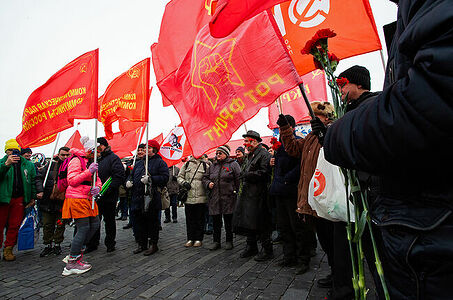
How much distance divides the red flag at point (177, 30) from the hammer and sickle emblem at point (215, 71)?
51.2 inches

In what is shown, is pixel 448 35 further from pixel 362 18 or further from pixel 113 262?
pixel 113 262

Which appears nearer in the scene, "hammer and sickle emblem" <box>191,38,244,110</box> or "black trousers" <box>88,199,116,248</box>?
"hammer and sickle emblem" <box>191,38,244,110</box>

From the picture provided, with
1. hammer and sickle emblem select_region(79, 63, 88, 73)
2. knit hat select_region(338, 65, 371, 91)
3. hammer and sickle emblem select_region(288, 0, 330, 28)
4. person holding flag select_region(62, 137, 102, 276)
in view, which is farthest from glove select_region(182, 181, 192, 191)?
knit hat select_region(338, 65, 371, 91)

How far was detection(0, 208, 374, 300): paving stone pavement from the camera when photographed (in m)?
3.13

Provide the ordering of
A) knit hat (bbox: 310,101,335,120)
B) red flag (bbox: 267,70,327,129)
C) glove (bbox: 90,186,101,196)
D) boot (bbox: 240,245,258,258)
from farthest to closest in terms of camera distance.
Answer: red flag (bbox: 267,70,327,129) → boot (bbox: 240,245,258,258) → glove (bbox: 90,186,101,196) → knit hat (bbox: 310,101,335,120)

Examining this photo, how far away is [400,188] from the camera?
0.87 m

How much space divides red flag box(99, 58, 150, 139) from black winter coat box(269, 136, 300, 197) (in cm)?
301

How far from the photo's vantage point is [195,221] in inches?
225

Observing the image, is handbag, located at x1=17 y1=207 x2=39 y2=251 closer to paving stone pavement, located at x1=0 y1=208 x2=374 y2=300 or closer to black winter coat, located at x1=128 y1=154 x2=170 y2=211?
paving stone pavement, located at x1=0 y1=208 x2=374 y2=300

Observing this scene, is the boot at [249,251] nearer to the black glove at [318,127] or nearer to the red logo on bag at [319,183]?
the red logo on bag at [319,183]

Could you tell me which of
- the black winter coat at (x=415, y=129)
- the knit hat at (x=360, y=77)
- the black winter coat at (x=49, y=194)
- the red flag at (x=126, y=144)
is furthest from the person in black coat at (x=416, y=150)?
the red flag at (x=126, y=144)

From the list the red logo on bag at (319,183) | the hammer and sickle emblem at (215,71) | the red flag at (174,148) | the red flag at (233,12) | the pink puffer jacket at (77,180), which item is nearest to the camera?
the red flag at (233,12)

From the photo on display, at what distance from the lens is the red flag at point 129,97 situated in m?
5.46

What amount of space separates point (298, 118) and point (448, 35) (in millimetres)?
5428
